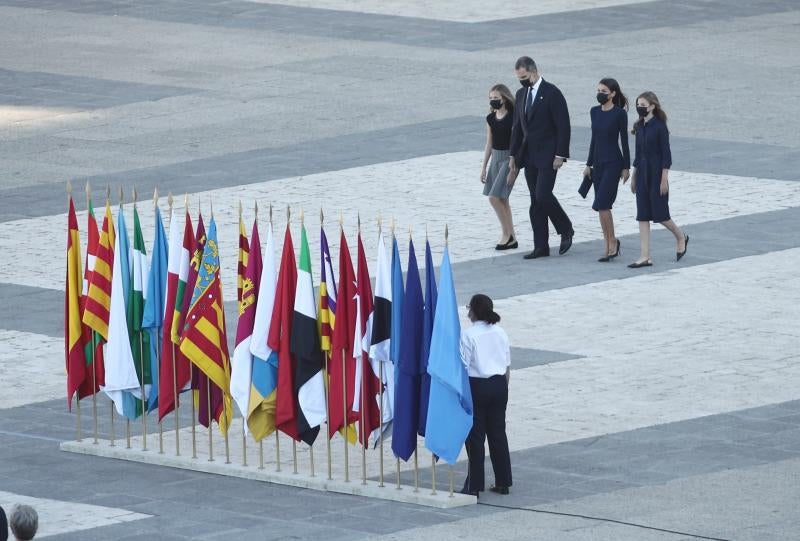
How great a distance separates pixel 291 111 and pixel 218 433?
13.8 metres

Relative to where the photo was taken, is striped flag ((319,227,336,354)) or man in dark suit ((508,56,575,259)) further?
man in dark suit ((508,56,575,259))

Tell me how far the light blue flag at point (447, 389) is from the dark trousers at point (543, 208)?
6978mm

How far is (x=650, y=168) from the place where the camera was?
18750 mm

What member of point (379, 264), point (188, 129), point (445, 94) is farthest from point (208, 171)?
point (379, 264)

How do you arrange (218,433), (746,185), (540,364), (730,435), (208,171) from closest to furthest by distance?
(730,435) < (218,433) < (540,364) < (746,185) < (208,171)

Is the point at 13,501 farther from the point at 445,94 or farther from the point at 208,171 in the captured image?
the point at 445,94

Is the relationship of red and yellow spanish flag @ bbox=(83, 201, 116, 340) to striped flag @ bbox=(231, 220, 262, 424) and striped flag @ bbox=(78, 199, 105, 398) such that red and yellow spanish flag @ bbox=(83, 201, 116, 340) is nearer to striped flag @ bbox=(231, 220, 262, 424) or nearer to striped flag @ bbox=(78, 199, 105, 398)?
striped flag @ bbox=(78, 199, 105, 398)

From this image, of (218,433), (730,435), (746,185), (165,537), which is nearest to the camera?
(165,537)

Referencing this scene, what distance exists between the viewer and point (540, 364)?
51.6 feet

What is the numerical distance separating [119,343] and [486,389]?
113 inches

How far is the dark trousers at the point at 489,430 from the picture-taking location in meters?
12.5

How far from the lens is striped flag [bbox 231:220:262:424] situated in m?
13.2

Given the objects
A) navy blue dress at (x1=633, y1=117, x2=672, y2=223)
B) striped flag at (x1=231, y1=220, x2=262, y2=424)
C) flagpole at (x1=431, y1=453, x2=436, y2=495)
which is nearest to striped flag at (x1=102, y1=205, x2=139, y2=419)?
striped flag at (x1=231, y1=220, x2=262, y2=424)

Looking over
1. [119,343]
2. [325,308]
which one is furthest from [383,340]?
[119,343]
